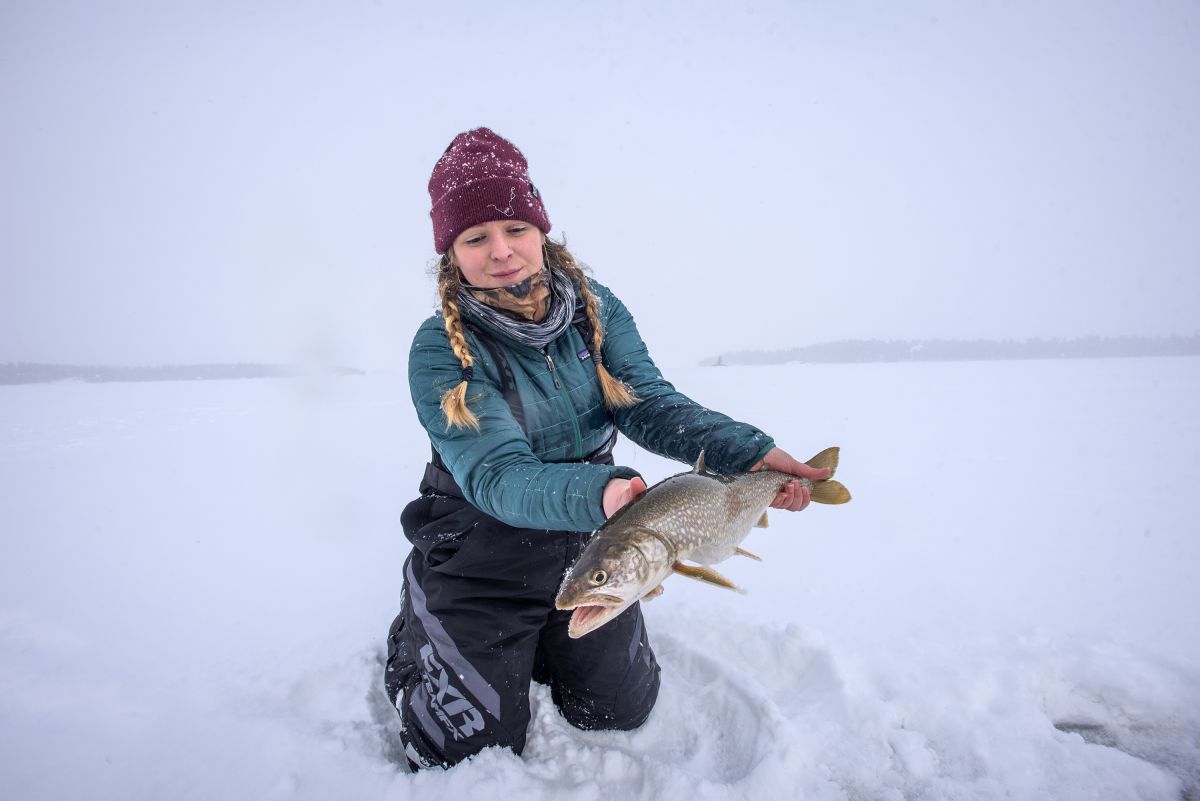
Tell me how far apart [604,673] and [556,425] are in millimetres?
1384

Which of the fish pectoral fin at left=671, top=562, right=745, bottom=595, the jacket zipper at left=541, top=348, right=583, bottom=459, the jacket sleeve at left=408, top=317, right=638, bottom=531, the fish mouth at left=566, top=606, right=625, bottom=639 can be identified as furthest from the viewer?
the jacket zipper at left=541, top=348, right=583, bottom=459

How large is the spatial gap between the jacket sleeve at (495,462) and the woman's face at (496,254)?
13.5 inches

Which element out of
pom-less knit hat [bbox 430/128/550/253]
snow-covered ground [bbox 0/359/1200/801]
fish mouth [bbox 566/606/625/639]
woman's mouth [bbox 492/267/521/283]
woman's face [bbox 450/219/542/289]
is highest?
pom-less knit hat [bbox 430/128/550/253]

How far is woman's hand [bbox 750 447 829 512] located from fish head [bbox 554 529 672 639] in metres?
1.00

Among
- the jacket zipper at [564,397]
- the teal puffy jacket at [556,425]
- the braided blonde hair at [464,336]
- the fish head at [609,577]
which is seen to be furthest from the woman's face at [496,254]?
the fish head at [609,577]

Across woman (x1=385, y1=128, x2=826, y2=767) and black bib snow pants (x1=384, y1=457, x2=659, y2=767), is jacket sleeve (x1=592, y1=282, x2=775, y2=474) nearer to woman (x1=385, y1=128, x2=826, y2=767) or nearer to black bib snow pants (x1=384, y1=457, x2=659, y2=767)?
woman (x1=385, y1=128, x2=826, y2=767)

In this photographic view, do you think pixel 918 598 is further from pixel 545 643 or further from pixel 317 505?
pixel 317 505

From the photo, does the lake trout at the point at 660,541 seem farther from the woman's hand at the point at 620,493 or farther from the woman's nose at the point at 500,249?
the woman's nose at the point at 500,249

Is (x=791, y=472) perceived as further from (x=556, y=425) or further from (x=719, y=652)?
(x=719, y=652)

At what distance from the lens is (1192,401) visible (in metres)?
12.5

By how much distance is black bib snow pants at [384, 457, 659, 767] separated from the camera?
2.60m

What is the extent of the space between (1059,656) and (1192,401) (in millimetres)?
14918

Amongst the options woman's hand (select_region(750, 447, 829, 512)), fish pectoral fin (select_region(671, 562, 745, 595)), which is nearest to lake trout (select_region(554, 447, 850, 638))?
fish pectoral fin (select_region(671, 562, 745, 595))

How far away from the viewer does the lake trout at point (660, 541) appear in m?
1.72
